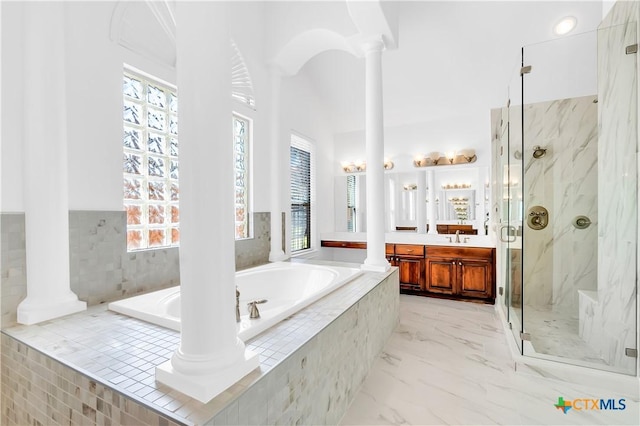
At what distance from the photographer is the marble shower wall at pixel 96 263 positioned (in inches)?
60.7

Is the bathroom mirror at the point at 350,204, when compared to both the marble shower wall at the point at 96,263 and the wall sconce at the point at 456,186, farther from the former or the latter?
the marble shower wall at the point at 96,263

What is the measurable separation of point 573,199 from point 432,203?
1.60 m

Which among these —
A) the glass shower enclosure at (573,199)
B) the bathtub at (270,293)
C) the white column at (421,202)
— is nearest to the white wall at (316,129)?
the bathtub at (270,293)

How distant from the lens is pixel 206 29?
953 millimetres

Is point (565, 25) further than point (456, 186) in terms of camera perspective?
No

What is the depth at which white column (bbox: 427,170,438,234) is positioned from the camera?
4207mm

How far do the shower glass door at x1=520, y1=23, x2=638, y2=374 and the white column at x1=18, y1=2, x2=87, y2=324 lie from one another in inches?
122

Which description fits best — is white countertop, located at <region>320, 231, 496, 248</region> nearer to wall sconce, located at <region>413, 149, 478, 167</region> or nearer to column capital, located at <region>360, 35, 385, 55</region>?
wall sconce, located at <region>413, 149, 478, 167</region>

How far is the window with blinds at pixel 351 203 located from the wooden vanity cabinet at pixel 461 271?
4.60ft

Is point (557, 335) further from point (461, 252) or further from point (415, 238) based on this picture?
point (415, 238)

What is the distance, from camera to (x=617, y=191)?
A: 202 centimetres

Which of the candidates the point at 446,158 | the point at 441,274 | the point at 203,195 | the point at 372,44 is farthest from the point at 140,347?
the point at 446,158

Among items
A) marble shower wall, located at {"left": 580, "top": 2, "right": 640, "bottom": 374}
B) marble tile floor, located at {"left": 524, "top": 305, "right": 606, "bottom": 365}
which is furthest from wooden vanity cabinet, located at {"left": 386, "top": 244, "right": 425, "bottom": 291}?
marble shower wall, located at {"left": 580, "top": 2, "right": 640, "bottom": 374}

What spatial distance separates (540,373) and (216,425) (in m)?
2.19
